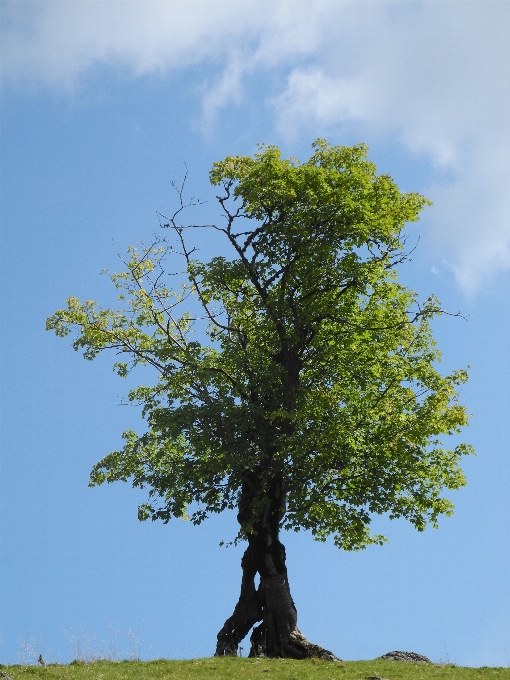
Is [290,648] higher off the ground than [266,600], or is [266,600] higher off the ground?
[266,600]

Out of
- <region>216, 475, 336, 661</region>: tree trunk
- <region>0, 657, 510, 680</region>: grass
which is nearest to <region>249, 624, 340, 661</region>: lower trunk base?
<region>216, 475, 336, 661</region>: tree trunk

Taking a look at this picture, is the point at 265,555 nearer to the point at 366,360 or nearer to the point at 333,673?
the point at 333,673

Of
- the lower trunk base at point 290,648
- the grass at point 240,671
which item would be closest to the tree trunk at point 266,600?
the lower trunk base at point 290,648

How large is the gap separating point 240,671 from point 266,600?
573 centimetres

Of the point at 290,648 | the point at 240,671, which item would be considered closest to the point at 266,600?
the point at 290,648

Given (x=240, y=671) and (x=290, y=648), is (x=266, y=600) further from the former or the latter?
(x=240, y=671)

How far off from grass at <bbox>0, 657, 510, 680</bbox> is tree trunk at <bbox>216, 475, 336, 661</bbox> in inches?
84.5

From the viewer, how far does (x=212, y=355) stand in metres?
32.6

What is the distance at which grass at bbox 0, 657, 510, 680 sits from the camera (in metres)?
23.4

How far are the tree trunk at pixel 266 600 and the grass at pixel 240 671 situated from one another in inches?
84.5

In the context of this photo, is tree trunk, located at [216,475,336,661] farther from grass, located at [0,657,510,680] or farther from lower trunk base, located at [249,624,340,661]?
grass, located at [0,657,510,680]

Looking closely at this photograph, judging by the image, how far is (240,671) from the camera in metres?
24.4

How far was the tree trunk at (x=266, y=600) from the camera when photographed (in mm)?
29312

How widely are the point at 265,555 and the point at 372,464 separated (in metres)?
5.75
